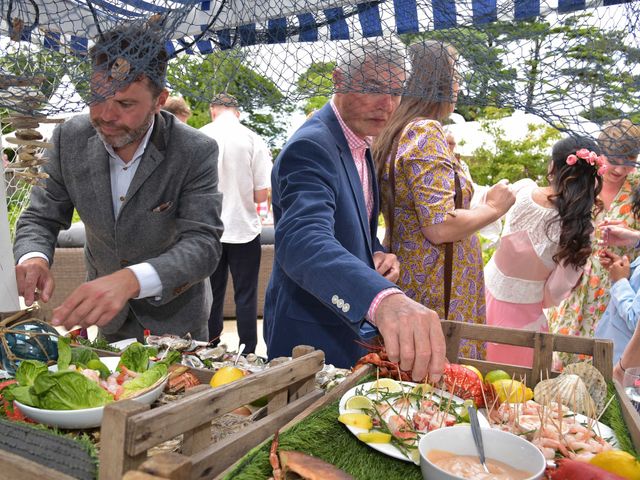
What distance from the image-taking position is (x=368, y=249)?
1.90 metres

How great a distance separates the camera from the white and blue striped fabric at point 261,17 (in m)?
1.08

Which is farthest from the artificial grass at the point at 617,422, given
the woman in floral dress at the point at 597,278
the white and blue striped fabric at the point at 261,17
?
the woman in floral dress at the point at 597,278

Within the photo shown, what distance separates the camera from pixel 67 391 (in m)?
1.12

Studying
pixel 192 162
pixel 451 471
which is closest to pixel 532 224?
pixel 192 162

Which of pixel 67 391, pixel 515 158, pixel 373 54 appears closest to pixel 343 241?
pixel 373 54

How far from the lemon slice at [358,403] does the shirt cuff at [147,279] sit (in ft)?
2.96

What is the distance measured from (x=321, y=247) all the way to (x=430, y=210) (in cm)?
83

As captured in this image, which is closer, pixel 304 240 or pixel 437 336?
pixel 437 336

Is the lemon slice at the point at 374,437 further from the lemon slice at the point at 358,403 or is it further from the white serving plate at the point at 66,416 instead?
the white serving plate at the point at 66,416

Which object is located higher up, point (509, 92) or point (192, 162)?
point (509, 92)

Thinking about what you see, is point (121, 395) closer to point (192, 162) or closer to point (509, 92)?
point (509, 92)

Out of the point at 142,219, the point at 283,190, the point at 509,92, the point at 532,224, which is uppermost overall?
the point at 509,92

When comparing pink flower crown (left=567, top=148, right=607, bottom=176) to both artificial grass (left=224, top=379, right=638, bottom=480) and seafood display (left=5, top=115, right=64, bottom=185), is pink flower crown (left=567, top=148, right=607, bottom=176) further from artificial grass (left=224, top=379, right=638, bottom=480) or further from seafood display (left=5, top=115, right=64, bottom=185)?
seafood display (left=5, top=115, right=64, bottom=185)

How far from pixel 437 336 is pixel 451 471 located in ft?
0.85
